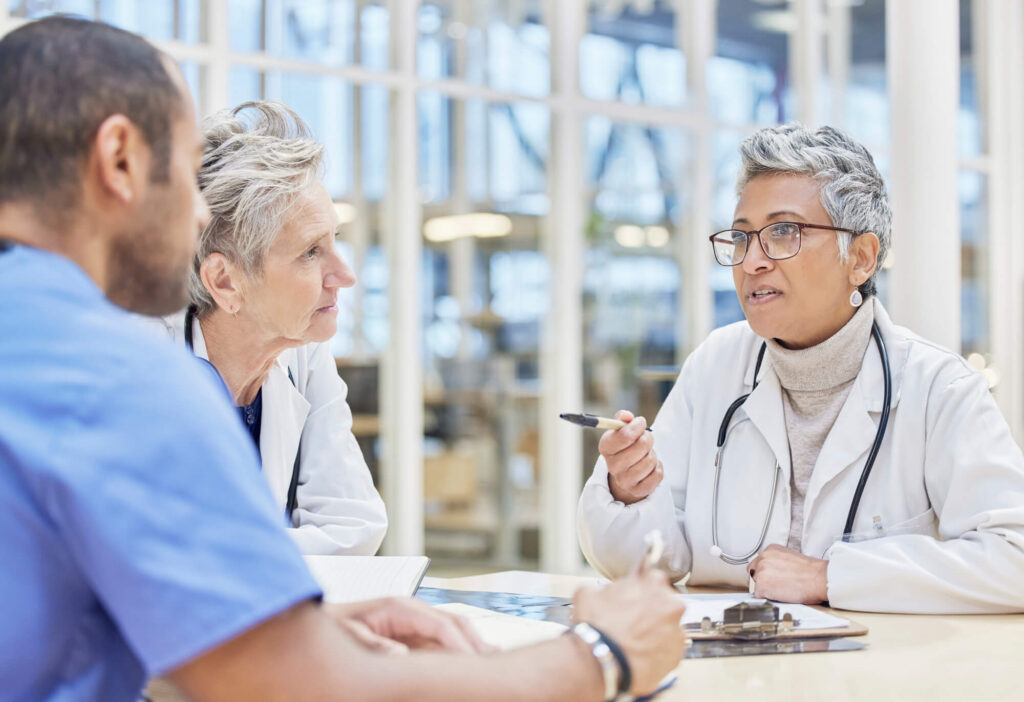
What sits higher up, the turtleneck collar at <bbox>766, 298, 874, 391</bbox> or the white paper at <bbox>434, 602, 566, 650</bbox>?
the turtleneck collar at <bbox>766, 298, 874, 391</bbox>

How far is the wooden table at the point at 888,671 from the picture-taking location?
1249 millimetres

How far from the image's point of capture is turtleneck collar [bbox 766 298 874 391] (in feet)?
6.91

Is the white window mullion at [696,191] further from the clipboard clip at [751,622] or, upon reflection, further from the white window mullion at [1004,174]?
the clipboard clip at [751,622]

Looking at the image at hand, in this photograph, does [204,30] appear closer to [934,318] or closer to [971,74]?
[934,318]

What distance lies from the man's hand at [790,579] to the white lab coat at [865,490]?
0.10 feet

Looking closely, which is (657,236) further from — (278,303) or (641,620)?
(641,620)

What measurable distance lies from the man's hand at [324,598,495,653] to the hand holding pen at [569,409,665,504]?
82 cm

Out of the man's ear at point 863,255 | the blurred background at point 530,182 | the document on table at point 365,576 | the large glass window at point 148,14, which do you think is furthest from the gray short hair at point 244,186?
the large glass window at point 148,14

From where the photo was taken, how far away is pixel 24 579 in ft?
2.59

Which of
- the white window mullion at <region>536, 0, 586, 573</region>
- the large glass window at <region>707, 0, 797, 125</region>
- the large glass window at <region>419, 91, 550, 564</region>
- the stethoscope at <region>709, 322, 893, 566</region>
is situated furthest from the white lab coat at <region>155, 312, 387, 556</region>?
the large glass window at <region>707, 0, 797, 125</region>

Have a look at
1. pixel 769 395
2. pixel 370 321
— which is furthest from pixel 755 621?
pixel 370 321

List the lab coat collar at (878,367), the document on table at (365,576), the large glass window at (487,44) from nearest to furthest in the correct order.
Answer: the document on table at (365,576) → the lab coat collar at (878,367) → the large glass window at (487,44)

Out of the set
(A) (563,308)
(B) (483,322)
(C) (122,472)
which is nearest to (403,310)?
(B) (483,322)

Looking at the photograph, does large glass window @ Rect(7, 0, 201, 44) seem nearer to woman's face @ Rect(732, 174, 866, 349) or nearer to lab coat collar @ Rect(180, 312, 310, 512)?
lab coat collar @ Rect(180, 312, 310, 512)
